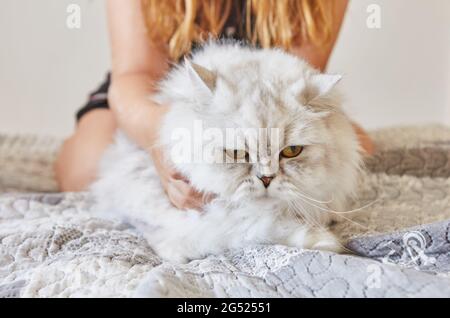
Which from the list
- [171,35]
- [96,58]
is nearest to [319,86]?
[171,35]

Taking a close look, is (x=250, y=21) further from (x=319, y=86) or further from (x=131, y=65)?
(x=319, y=86)

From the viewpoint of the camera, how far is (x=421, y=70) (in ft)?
7.28

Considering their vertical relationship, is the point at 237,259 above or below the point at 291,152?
below

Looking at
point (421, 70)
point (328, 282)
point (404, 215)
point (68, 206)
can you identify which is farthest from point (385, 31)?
point (328, 282)

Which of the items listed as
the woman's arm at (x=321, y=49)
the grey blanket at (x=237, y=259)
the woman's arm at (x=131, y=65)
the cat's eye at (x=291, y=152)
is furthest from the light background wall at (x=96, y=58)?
the cat's eye at (x=291, y=152)

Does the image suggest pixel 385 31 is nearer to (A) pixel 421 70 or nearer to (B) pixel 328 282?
(A) pixel 421 70

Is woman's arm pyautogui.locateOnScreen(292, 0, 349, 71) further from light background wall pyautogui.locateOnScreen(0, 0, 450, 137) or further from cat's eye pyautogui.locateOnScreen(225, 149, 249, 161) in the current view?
cat's eye pyautogui.locateOnScreen(225, 149, 249, 161)

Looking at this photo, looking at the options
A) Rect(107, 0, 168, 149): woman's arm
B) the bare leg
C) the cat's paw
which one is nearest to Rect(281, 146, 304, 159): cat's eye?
the cat's paw

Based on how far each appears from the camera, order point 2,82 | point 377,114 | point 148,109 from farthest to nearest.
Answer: point 377,114 < point 2,82 < point 148,109

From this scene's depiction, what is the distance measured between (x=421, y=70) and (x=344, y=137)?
1.41 metres

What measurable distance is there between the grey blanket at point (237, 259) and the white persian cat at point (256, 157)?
5 centimetres

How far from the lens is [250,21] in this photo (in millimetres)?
1507

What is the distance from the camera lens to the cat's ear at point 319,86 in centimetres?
91

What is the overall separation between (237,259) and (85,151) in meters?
0.76
